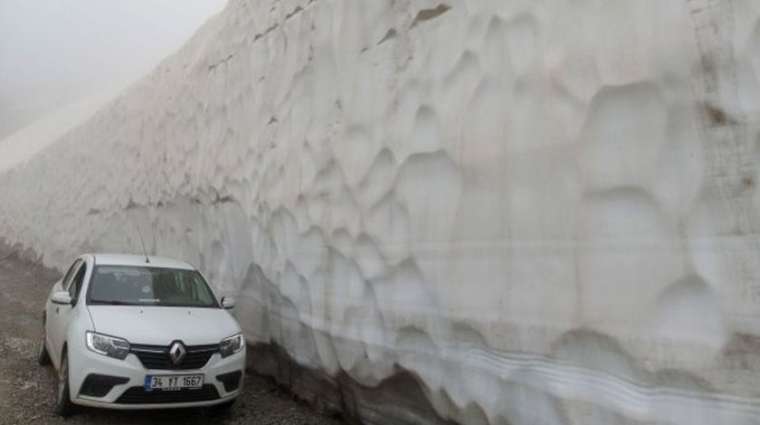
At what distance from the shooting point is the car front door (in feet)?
18.0

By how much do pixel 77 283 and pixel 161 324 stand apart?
4.84ft

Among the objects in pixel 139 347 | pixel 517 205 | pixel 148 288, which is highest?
pixel 517 205

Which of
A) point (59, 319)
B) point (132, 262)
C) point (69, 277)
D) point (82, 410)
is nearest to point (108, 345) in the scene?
point (82, 410)

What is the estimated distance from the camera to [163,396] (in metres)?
4.78

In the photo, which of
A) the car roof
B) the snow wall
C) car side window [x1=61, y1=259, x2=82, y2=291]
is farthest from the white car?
the snow wall

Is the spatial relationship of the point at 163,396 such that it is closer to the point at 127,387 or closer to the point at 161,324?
the point at 127,387

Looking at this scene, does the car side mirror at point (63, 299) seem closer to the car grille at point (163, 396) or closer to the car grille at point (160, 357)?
the car grille at point (160, 357)

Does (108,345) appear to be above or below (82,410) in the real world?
above

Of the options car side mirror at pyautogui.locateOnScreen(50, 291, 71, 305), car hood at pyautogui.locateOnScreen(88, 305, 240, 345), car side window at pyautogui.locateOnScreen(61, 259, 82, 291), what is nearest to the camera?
car hood at pyautogui.locateOnScreen(88, 305, 240, 345)

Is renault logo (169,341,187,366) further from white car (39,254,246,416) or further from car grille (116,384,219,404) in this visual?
car grille (116,384,219,404)

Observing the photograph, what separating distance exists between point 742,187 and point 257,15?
7.04 metres

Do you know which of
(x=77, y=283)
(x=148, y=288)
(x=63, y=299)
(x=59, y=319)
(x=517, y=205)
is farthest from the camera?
(x=77, y=283)

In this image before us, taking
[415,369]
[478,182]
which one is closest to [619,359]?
[478,182]

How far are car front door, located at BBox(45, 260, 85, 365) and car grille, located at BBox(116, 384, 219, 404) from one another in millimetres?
1032
